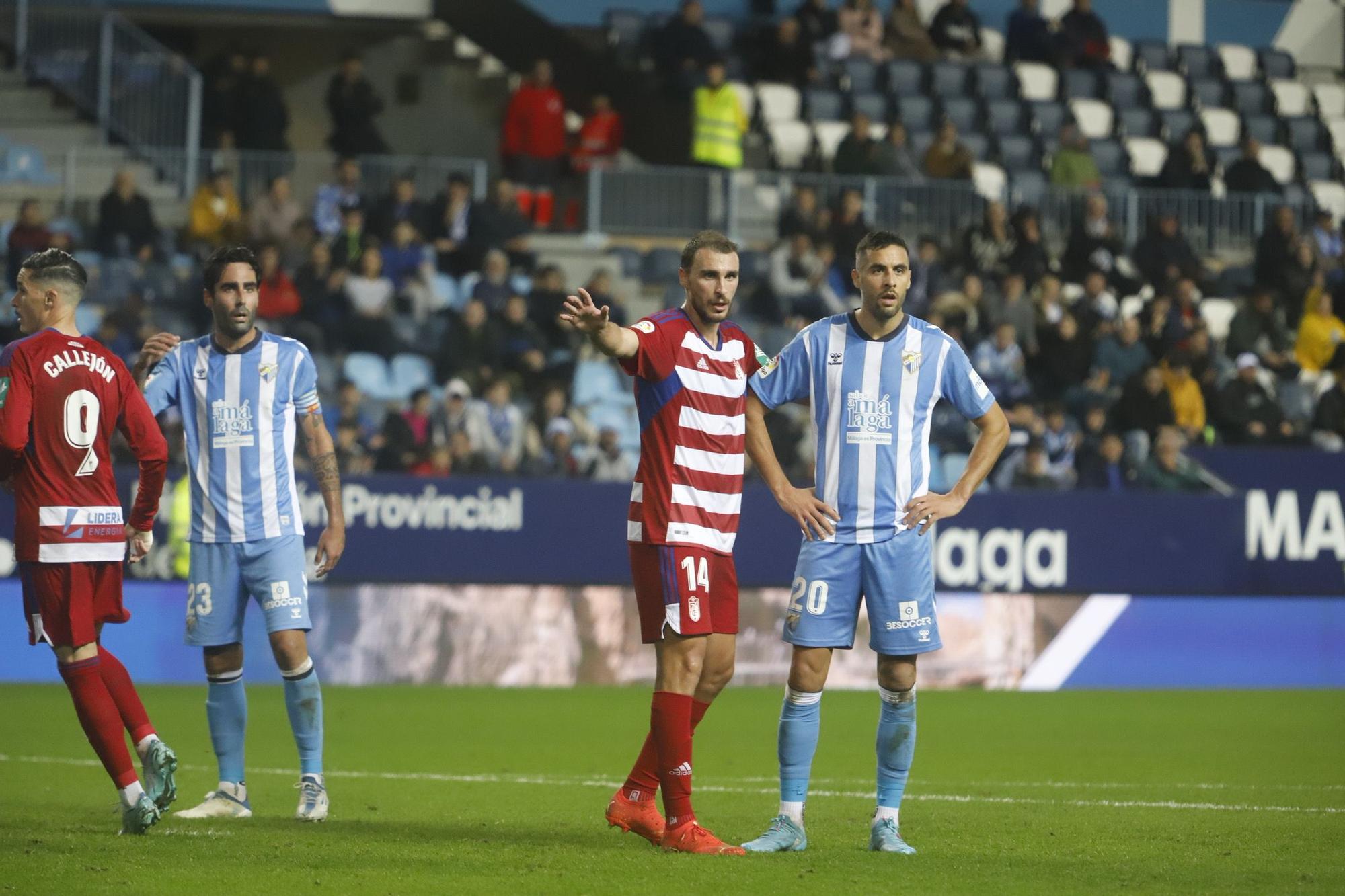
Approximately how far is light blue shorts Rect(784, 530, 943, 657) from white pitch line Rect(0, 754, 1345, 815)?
75.1 inches

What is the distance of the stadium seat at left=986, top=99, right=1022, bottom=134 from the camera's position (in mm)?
23547

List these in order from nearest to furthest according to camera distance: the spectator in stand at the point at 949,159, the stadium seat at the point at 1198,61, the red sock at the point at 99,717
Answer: the red sock at the point at 99,717 → the spectator in stand at the point at 949,159 → the stadium seat at the point at 1198,61

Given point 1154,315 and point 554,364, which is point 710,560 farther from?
point 1154,315

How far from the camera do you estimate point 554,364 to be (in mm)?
17812

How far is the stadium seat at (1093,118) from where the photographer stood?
24453mm

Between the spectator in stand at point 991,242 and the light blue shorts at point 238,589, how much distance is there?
13451 millimetres

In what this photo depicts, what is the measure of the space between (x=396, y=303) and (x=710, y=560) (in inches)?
454

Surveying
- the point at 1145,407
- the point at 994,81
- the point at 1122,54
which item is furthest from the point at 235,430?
the point at 1122,54

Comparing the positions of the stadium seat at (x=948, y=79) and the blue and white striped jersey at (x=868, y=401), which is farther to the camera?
the stadium seat at (x=948, y=79)

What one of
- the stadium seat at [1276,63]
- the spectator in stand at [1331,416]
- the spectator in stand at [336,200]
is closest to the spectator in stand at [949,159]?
the spectator in stand at [1331,416]

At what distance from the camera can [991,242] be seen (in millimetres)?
20703

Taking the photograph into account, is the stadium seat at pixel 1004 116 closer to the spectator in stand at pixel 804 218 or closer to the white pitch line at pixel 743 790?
the spectator in stand at pixel 804 218

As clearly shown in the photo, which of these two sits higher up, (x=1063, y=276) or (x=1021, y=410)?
(x=1063, y=276)

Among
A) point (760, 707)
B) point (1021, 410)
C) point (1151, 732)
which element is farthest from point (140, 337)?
point (1151, 732)
